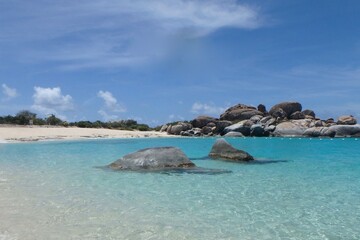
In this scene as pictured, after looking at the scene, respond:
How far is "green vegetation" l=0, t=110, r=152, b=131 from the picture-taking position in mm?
68106

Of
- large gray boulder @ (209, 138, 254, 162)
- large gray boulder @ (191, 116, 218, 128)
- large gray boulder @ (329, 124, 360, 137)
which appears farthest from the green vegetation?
large gray boulder @ (209, 138, 254, 162)

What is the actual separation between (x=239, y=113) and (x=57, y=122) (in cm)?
3421

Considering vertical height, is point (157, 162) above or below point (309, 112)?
below

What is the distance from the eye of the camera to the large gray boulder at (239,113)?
72.9m

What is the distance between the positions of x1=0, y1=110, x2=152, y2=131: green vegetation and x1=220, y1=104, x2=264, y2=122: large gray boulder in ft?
53.6

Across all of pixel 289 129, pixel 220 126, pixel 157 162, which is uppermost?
pixel 220 126

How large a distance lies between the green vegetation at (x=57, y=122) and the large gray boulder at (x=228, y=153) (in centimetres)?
5175

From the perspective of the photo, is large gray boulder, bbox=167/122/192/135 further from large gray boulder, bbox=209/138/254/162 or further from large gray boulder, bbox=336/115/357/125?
large gray boulder, bbox=209/138/254/162

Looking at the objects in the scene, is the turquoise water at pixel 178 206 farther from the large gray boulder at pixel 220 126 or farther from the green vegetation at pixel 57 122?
the green vegetation at pixel 57 122

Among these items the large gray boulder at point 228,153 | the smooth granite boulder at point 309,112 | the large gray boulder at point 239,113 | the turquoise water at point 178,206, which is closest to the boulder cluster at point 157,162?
the turquoise water at point 178,206

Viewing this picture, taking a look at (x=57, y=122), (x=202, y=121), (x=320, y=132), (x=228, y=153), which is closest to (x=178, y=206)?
(x=228, y=153)

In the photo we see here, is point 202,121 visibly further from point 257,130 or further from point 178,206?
point 178,206

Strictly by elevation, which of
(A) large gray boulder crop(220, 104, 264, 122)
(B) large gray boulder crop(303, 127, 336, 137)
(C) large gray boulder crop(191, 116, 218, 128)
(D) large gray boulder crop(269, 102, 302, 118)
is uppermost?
(D) large gray boulder crop(269, 102, 302, 118)

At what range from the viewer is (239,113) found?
73125 millimetres
